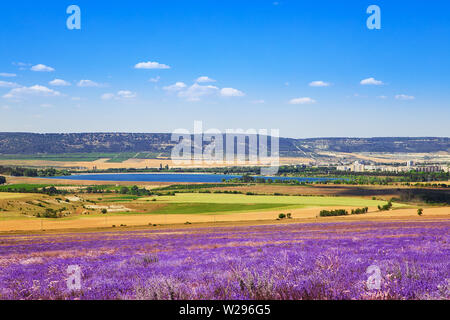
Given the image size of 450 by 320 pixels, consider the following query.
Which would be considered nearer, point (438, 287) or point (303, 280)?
point (438, 287)

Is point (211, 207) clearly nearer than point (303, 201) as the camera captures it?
Yes

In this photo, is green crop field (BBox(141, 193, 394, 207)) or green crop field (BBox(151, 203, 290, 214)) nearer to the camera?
green crop field (BBox(151, 203, 290, 214))

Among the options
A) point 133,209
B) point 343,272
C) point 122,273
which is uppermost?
point 343,272

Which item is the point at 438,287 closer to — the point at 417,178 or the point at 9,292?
the point at 9,292

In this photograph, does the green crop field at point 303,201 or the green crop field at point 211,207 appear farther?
the green crop field at point 303,201

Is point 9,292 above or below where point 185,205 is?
above
